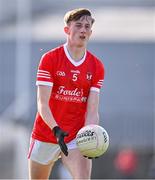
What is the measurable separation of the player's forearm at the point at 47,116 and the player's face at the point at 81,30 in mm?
699

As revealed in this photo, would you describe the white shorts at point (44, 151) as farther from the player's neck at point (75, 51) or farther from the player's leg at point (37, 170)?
the player's neck at point (75, 51)

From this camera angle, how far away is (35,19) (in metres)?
30.3

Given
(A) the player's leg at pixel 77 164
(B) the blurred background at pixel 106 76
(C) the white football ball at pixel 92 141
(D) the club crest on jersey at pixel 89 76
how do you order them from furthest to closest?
(B) the blurred background at pixel 106 76 < (D) the club crest on jersey at pixel 89 76 < (A) the player's leg at pixel 77 164 < (C) the white football ball at pixel 92 141

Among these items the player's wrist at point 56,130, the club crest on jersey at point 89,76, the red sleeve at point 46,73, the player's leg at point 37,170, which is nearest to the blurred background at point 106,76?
the player's leg at point 37,170

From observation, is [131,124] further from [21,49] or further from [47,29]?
[47,29]

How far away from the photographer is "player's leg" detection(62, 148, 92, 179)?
8.30 m

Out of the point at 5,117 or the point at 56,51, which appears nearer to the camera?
the point at 56,51

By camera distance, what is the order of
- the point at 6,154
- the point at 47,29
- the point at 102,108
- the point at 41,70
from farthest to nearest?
1. the point at 47,29
2. the point at 102,108
3. the point at 6,154
4. the point at 41,70

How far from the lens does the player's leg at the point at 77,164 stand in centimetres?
830

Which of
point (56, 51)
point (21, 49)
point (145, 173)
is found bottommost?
point (145, 173)

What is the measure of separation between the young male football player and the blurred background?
7.72 m

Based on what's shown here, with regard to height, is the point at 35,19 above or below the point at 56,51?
above

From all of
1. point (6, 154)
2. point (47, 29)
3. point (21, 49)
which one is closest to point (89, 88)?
point (6, 154)

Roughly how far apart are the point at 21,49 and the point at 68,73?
16.1 m
